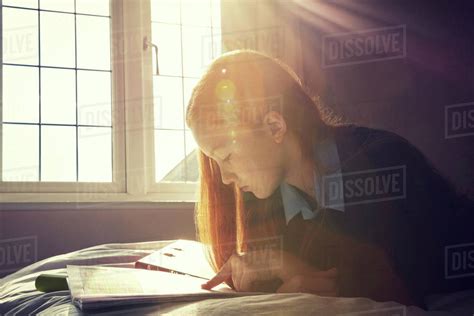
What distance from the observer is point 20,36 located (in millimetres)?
2836

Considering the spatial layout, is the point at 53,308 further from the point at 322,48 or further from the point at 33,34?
the point at 322,48

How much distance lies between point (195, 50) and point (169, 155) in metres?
0.55

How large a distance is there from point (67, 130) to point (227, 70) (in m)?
1.84

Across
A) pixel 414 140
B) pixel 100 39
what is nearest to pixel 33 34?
pixel 100 39

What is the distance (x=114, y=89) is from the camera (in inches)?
117

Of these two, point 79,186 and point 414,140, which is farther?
point 79,186

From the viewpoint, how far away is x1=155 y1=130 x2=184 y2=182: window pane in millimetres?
3066

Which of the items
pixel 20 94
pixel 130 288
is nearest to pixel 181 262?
pixel 130 288

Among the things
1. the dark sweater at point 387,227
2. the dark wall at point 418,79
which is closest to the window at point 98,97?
the dark wall at point 418,79
